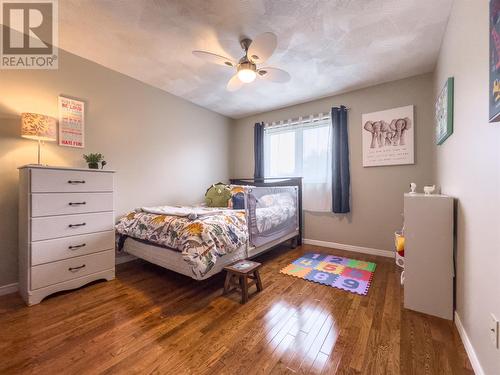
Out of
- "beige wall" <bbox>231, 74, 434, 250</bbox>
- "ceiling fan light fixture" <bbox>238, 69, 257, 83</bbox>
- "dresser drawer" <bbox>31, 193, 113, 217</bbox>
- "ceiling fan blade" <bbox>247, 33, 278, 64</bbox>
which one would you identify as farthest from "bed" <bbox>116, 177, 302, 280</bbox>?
"ceiling fan blade" <bbox>247, 33, 278, 64</bbox>

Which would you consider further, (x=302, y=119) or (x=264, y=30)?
(x=302, y=119)

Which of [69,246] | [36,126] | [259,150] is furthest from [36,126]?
[259,150]

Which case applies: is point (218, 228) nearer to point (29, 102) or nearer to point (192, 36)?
point (192, 36)

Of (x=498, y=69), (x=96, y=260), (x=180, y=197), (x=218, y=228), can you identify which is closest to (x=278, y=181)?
(x=180, y=197)

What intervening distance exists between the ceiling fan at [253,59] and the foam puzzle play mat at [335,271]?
83.4 inches

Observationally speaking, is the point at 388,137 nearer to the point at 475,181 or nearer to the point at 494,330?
the point at 475,181

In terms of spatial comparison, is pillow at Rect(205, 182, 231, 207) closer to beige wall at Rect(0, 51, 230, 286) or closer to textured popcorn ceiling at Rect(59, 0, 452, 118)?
beige wall at Rect(0, 51, 230, 286)

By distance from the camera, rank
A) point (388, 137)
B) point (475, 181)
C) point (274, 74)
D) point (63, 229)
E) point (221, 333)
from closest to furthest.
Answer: point (475, 181), point (221, 333), point (63, 229), point (274, 74), point (388, 137)

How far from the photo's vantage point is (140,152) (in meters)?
2.99

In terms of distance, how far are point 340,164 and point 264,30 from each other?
6.80 feet

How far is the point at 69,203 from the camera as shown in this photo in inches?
77.6

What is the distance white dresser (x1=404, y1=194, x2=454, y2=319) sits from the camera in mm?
1591

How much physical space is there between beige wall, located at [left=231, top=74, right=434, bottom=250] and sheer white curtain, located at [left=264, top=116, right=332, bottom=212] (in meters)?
0.23

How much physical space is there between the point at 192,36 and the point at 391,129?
269 cm
